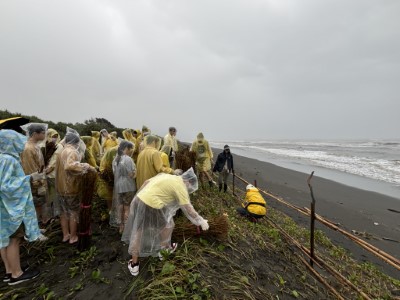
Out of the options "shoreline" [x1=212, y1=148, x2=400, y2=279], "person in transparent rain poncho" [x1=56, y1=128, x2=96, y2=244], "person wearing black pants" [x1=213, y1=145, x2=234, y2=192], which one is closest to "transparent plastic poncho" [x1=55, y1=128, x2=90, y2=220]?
"person in transparent rain poncho" [x1=56, y1=128, x2=96, y2=244]

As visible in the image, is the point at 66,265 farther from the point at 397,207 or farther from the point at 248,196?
the point at 397,207

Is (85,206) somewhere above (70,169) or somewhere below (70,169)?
below

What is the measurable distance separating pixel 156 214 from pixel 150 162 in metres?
1.01

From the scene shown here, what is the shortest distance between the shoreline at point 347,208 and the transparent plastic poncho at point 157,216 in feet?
16.0

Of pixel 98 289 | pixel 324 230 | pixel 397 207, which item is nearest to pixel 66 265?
pixel 98 289

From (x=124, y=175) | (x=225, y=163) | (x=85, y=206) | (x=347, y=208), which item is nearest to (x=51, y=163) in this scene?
(x=85, y=206)

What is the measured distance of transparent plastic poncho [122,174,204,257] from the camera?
3125mm

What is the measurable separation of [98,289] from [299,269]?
339cm

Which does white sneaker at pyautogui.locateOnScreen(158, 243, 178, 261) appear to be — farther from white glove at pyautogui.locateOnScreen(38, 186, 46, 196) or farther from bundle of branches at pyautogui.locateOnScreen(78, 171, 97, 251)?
white glove at pyautogui.locateOnScreen(38, 186, 46, 196)

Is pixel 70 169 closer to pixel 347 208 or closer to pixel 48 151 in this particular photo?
pixel 48 151

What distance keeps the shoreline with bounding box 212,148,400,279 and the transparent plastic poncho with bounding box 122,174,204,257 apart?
4869 millimetres

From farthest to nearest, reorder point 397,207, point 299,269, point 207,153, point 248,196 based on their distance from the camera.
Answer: point 397,207, point 207,153, point 248,196, point 299,269

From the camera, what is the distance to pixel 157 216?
10.8 feet

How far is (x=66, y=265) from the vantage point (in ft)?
11.2
